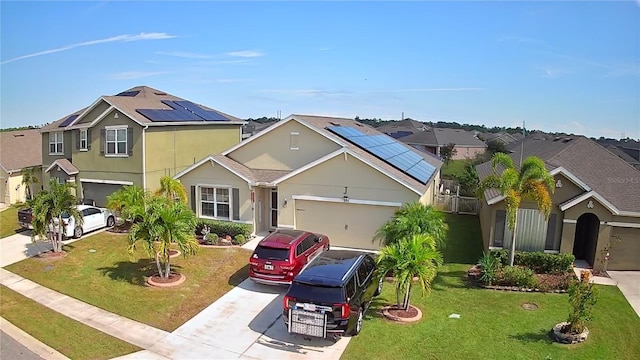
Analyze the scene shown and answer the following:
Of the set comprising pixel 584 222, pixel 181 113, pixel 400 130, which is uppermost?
pixel 400 130

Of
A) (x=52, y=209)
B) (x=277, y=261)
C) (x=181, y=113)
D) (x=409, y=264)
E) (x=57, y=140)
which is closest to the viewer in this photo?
(x=409, y=264)

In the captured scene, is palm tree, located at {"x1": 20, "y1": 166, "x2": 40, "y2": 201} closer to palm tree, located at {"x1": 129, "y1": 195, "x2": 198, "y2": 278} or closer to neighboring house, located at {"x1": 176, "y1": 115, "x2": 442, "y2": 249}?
neighboring house, located at {"x1": 176, "y1": 115, "x2": 442, "y2": 249}

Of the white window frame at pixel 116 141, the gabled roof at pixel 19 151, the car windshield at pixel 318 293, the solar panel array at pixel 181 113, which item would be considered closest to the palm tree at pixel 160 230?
the car windshield at pixel 318 293

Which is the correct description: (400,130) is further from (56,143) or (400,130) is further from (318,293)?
(318,293)

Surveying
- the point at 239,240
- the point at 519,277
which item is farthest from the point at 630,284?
the point at 239,240

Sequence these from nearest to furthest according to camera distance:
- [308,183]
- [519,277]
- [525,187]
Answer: [519,277] < [525,187] < [308,183]

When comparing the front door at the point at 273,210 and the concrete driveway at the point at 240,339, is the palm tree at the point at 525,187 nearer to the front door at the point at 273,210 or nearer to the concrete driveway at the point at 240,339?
the concrete driveway at the point at 240,339

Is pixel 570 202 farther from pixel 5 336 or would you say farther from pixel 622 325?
pixel 5 336
